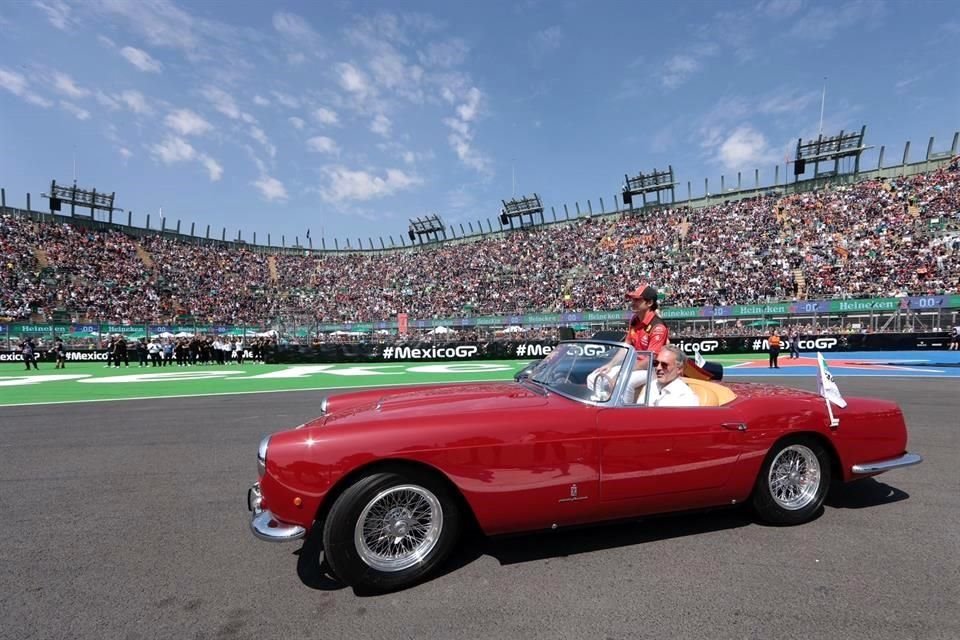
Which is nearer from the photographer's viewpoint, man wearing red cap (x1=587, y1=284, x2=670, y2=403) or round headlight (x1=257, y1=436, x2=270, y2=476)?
round headlight (x1=257, y1=436, x2=270, y2=476)

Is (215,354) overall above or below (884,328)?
below

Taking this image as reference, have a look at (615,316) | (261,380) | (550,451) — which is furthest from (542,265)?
(550,451)

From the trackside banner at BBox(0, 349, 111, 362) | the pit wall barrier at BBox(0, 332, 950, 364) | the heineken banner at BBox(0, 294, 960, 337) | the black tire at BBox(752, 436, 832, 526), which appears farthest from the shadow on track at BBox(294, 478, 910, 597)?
the trackside banner at BBox(0, 349, 111, 362)

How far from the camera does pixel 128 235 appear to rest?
45.8 m

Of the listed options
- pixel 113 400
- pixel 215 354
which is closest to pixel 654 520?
pixel 113 400

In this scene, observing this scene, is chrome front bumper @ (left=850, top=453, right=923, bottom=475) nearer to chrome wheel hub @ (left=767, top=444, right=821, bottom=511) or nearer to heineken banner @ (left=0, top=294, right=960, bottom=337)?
chrome wheel hub @ (left=767, top=444, right=821, bottom=511)

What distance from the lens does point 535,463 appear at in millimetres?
2693

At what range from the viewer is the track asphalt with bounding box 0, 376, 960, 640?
224cm

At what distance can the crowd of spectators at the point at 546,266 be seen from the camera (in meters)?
30.1

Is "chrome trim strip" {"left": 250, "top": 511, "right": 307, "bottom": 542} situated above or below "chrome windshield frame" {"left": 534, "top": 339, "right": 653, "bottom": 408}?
below

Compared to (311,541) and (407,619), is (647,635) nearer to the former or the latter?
(407,619)

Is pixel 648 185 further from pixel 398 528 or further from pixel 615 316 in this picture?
pixel 398 528

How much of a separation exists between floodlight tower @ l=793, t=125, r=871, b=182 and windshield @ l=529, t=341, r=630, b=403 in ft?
154

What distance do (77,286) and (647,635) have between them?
154ft
